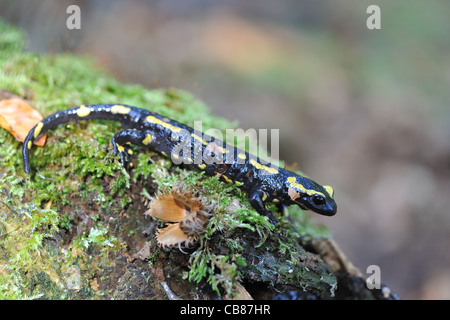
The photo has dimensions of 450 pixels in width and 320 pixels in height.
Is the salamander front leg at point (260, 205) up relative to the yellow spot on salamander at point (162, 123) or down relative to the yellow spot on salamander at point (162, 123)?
down

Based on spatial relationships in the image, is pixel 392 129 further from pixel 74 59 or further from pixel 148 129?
pixel 74 59

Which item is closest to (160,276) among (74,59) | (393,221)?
(74,59)

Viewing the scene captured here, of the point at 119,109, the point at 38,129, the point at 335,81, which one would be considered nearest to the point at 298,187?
the point at 119,109

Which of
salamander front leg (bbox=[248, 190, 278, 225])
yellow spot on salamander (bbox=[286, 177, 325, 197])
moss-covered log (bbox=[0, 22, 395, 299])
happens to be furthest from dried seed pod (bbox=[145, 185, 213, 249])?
yellow spot on salamander (bbox=[286, 177, 325, 197])

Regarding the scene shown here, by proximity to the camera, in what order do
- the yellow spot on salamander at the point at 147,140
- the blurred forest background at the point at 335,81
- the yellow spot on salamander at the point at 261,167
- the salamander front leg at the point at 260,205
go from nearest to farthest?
the salamander front leg at the point at 260,205, the yellow spot on salamander at the point at 261,167, the yellow spot on salamander at the point at 147,140, the blurred forest background at the point at 335,81

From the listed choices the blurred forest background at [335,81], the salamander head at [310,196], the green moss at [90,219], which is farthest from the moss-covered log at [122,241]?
the blurred forest background at [335,81]

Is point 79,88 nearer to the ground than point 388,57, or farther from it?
nearer to the ground

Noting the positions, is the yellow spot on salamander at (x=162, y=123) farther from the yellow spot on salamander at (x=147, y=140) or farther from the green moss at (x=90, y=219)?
the green moss at (x=90, y=219)
